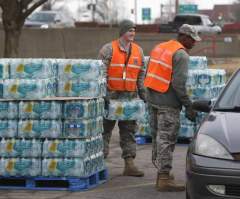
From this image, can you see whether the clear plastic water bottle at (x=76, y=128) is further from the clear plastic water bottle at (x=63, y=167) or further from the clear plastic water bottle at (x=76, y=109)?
the clear plastic water bottle at (x=63, y=167)

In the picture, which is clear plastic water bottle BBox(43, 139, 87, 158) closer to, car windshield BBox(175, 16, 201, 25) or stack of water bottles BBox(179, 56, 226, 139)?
stack of water bottles BBox(179, 56, 226, 139)

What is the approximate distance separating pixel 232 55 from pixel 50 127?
2911cm

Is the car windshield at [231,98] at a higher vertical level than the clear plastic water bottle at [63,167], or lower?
higher

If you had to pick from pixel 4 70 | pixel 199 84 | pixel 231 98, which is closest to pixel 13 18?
pixel 199 84

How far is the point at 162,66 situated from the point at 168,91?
0.93ft

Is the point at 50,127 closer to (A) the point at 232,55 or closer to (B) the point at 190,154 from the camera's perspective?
(B) the point at 190,154

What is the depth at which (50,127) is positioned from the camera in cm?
788

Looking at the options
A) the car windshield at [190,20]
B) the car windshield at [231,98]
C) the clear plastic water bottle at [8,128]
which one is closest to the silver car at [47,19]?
the car windshield at [190,20]

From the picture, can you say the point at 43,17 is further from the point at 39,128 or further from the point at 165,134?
the point at 165,134

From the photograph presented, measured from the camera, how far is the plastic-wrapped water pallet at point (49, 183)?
7961mm

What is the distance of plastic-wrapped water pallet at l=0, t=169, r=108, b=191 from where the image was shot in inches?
313

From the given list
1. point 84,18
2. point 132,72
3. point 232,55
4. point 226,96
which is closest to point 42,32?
point 232,55

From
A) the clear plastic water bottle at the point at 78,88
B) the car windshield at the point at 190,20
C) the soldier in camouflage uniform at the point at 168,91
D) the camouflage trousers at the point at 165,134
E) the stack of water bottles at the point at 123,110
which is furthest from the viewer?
the car windshield at the point at 190,20

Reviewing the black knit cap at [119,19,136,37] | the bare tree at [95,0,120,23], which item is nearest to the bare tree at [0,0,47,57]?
the black knit cap at [119,19,136,37]
